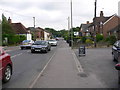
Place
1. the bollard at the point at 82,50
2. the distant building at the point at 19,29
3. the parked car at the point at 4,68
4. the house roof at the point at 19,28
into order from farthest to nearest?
1. the house roof at the point at 19,28
2. the distant building at the point at 19,29
3. the bollard at the point at 82,50
4. the parked car at the point at 4,68

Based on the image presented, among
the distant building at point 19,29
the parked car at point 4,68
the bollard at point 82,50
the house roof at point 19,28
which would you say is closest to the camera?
the parked car at point 4,68

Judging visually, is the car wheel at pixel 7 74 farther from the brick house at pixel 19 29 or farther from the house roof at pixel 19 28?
the house roof at pixel 19 28

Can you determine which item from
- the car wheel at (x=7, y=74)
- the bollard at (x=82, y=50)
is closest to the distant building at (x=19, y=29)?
the bollard at (x=82, y=50)

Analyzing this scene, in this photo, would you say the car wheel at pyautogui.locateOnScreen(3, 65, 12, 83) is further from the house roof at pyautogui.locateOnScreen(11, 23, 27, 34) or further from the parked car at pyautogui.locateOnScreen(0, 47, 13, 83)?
the house roof at pyautogui.locateOnScreen(11, 23, 27, 34)

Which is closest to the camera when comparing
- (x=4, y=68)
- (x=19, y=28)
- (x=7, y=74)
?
(x=4, y=68)

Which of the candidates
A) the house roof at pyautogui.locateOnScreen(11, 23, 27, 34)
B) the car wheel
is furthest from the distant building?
the car wheel

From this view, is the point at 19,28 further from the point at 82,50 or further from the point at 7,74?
the point at 7,74

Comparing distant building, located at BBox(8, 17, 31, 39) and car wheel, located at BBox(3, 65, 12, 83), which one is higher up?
distant building, located at BBox(8, 17, 31, 39)

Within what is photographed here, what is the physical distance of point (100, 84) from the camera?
19.8 ft

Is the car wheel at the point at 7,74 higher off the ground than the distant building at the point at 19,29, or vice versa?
the distant building at the point at 19,29

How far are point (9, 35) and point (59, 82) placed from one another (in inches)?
1276

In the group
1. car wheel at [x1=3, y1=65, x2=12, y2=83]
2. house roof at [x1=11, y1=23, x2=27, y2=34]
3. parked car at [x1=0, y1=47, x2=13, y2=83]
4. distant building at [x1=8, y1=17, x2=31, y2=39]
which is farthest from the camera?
house roof at [x1=11, y1=23, x2=27, y2=34]

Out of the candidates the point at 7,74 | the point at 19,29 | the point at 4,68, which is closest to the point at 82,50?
the point at 7,74

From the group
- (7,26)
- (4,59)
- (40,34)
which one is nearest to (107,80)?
(4,59)
